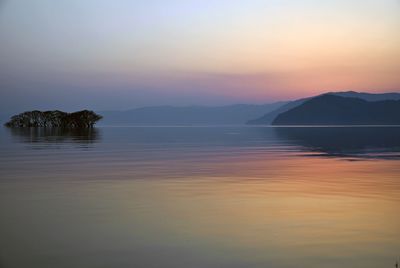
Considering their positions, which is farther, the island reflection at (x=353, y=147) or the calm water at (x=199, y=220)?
the island reflection at (x=353, y=147)

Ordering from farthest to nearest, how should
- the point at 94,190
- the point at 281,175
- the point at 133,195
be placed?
the point at 281,175 < the point at 94,190 < the point at 133,195

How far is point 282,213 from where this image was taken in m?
19.3

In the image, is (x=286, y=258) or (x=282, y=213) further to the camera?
(x=282, y=213)

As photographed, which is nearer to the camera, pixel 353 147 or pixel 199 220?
pixel 199 220

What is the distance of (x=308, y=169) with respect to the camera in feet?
122

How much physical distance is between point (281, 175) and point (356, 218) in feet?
48.9

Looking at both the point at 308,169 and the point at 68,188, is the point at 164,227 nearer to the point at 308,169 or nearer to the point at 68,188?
the point at 68,188

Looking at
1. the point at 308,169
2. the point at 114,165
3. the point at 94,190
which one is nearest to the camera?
the point at 94,190

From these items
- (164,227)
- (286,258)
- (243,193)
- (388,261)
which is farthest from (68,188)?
(388,261)

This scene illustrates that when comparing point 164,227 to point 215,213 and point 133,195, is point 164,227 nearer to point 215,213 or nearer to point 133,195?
point 215,213

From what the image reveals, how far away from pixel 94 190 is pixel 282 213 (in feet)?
35.6

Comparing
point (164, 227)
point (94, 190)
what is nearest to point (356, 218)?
point (164, 227)

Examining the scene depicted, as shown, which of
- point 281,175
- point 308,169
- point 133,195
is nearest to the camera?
point 133,195

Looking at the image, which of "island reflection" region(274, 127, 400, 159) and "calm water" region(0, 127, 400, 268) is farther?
"island reflection" region(274, 127, 400, 159)
